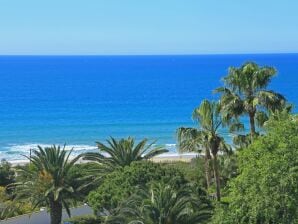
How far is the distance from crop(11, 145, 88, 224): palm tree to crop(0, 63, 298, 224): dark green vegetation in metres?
0.04

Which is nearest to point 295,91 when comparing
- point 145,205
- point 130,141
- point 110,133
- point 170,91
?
point 170,91

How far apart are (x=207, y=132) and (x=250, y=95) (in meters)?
2.30

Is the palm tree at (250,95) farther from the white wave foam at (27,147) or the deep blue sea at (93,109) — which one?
the white wave foam at (27,147)

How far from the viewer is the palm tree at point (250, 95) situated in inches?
886

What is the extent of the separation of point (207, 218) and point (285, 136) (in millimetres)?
3440

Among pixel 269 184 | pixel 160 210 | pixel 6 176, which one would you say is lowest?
pixel 160 210

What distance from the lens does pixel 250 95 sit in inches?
907

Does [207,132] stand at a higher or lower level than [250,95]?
lower

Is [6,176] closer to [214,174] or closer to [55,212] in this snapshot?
[55,212]

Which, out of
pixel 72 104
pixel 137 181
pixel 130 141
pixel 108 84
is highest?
pixel 108 84

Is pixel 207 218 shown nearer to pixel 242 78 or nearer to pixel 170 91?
pixel 242 78

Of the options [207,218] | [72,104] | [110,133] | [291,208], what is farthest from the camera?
[72,104]

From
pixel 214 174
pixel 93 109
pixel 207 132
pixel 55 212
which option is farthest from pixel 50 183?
pixel 93 109

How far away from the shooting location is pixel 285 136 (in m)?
16.0
